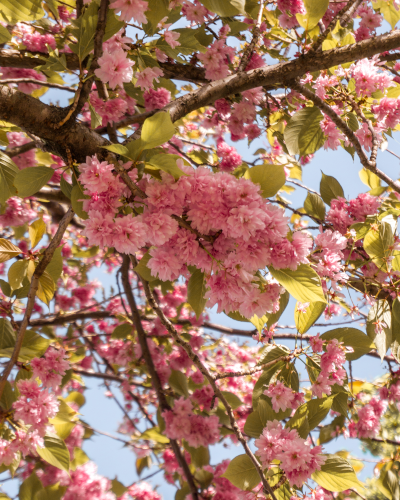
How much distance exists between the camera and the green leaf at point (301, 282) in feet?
2.80

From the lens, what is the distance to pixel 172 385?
2.16 m

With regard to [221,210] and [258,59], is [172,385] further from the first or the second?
[258,59]

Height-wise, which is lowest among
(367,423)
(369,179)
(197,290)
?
(367,423)

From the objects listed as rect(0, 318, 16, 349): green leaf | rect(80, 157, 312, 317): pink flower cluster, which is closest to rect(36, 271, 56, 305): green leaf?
rect(0, 318, 16, 349): green leaf

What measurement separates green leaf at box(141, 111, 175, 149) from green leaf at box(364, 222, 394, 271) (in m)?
0.94

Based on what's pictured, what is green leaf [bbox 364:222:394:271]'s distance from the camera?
1.34 meters

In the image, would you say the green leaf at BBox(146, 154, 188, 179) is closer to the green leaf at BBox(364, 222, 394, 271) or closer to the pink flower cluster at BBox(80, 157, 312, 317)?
the pink flower cluster at BBox(80, 157, 312, 317)

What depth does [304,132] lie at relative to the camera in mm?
1570

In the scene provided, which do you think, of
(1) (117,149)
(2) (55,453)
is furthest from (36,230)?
(2) (55,453)

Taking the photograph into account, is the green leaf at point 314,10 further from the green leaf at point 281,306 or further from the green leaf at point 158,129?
the green leaf at point 281,306

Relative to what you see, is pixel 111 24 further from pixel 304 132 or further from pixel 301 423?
pixel 301 423

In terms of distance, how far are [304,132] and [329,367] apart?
975 millimetres

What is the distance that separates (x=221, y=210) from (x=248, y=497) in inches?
36.4

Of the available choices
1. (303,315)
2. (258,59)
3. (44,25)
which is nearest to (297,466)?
(303,315)
